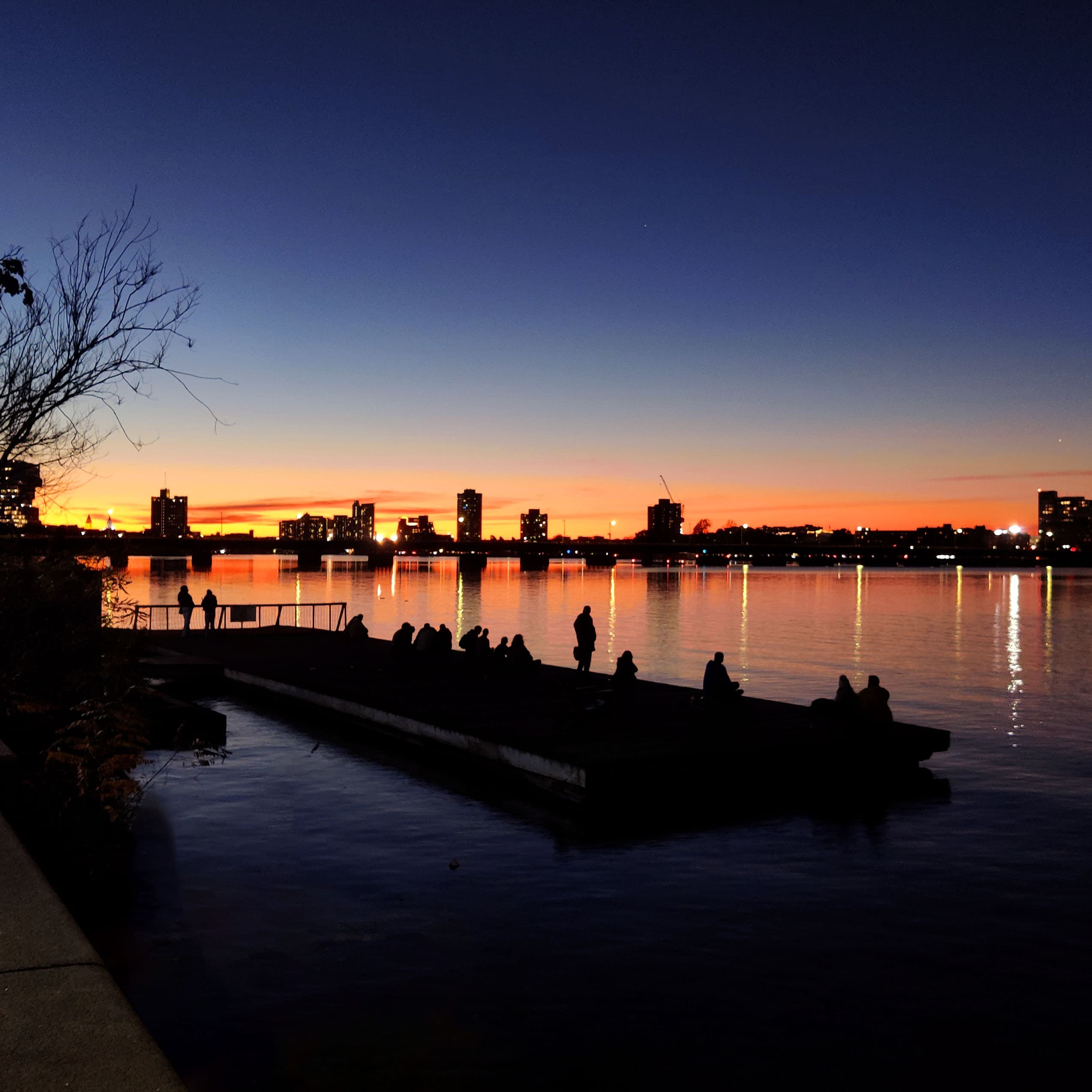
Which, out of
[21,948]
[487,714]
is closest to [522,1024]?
[21,948]

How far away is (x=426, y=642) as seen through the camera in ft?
112

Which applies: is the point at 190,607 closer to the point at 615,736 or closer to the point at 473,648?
the point at 473,648

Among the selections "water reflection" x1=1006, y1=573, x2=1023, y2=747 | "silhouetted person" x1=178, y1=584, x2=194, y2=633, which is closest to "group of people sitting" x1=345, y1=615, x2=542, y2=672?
"silhouetted person" x1=178, y1=584, x2=194, y2=633

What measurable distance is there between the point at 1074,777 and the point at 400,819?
15087mm

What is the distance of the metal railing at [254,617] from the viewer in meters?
47.6

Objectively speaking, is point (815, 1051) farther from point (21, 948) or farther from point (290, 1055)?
point (21, 948)

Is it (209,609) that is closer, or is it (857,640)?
(209,609)

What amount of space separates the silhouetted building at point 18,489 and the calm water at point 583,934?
17.6 feet

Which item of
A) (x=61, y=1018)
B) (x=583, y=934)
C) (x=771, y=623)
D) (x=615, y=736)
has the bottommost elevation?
(x=771, y=623)

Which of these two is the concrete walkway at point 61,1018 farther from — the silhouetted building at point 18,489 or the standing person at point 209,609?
the standing person at point 209,609

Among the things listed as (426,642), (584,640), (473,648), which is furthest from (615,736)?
(426,642)

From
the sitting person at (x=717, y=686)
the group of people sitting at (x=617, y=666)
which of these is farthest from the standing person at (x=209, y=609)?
the sitting person at (x=717, y=686)

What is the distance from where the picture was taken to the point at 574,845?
16.7m

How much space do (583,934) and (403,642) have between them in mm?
22302
